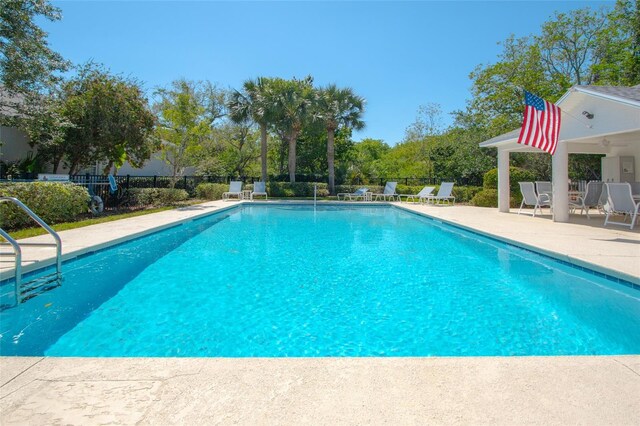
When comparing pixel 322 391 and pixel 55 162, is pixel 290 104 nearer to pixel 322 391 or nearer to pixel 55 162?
pixel 55 162

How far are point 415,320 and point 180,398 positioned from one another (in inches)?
97.9

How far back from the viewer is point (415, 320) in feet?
12.2

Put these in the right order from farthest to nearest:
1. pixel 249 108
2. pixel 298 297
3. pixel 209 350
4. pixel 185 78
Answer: pixel 185 78
pixel 249 108
pixel 298 297
pixel 209 350

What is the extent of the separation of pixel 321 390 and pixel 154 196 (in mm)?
15918

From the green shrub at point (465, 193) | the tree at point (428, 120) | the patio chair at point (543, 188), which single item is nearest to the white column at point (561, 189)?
the patio chair at point (543, 188)

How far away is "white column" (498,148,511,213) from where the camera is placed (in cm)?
1333

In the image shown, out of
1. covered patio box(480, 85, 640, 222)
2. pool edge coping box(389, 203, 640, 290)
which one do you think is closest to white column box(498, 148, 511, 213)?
covered patio box(480, 85, 640, 222)

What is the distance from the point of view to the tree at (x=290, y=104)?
21.9 m

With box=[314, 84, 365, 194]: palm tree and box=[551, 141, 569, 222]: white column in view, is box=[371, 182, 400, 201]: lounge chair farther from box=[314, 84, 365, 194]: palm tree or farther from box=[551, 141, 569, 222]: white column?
box=[551, 141, 569, 222]: white column

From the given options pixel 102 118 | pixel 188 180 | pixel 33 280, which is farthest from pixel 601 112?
pixel 188 180

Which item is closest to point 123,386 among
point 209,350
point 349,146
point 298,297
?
point 209,350

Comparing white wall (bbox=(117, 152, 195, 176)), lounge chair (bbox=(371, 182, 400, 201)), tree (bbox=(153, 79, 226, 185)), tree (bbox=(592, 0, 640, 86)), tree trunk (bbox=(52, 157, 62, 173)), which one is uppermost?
tree (bbox=(592, 0, 640, 86))

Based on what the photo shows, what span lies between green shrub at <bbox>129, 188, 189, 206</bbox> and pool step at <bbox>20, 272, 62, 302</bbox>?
430 inches

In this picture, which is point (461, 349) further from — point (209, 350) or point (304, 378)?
point (209, 350)
